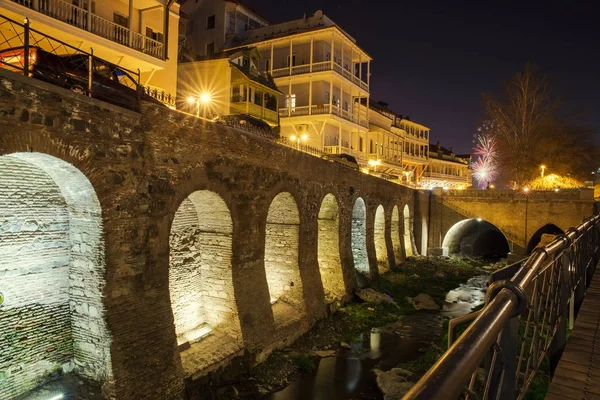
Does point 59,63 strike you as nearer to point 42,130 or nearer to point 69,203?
point 42,130

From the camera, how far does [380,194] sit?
27469mm

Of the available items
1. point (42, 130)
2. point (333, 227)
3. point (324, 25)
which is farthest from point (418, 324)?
point (324, 25)

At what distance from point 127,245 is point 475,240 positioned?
3888 centimetres

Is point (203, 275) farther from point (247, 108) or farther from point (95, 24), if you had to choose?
point (247, 108)

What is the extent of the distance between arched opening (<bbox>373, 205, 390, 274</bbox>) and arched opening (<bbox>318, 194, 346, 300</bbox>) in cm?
813

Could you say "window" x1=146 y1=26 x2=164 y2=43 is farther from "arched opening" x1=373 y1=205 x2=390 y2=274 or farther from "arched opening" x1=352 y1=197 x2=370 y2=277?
"arched opening" x1=373 y1=205 x2=390 y2=274

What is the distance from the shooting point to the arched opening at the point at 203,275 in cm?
1266

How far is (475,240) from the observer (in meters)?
41.9

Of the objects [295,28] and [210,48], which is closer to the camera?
[295,28]

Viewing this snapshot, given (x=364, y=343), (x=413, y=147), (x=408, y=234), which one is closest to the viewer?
(x=364, y=343)

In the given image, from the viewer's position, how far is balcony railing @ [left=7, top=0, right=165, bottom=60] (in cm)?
1360

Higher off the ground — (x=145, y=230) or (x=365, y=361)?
(x=145, y=230)

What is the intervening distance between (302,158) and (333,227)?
16.8 ft

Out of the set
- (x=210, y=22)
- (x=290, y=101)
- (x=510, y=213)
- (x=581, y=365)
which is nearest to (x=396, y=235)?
(x=510, y=213)
